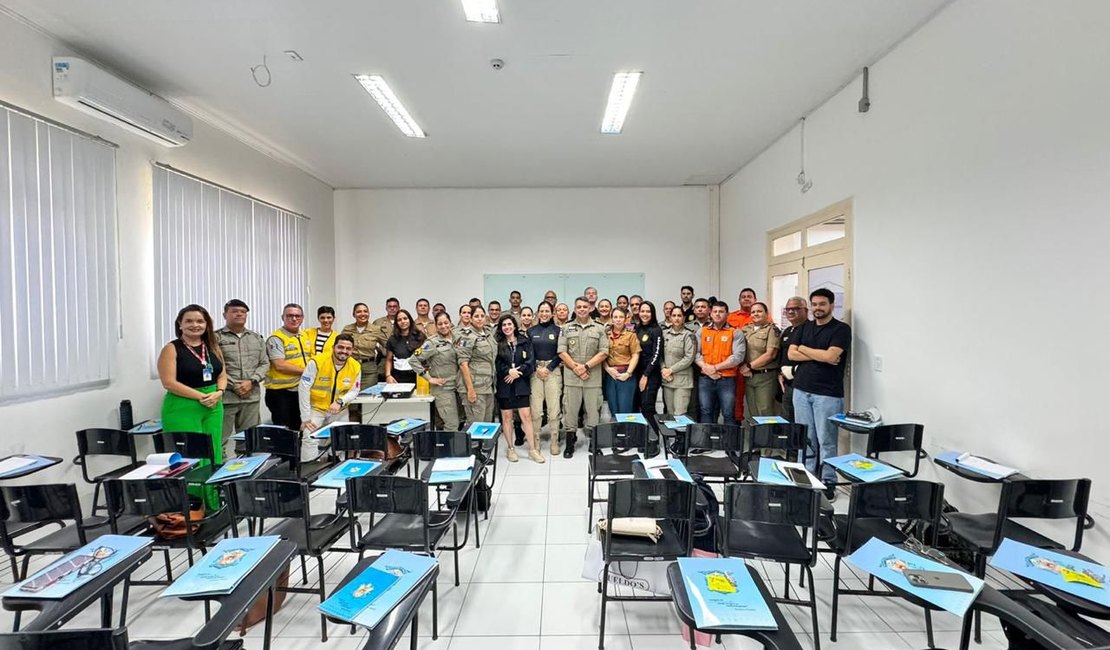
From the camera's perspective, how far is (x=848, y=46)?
3342 millimetres

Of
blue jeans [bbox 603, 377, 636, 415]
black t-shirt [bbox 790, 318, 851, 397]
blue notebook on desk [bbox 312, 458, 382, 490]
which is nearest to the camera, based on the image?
blue notebook on desk [bbox 312, 458, 382, 490]

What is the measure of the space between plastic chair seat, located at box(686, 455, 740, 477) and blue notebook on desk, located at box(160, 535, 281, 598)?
7.85 ft

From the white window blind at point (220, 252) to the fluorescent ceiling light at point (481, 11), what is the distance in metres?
3.20

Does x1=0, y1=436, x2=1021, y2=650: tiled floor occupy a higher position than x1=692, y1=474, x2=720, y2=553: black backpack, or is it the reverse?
x1=692, y1=474, x2=720, y2=553: black backpack

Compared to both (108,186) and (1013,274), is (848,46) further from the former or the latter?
(108,186)

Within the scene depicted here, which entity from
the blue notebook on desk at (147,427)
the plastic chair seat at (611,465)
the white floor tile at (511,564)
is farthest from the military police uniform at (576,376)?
the blue notebook on desk at (147,427)

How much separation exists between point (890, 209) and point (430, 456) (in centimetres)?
391

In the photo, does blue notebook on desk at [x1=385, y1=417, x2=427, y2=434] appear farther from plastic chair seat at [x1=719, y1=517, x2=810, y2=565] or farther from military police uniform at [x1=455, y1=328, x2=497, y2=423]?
plastic chair seat at [x1=719, y1=517, x2=810, y2=565]

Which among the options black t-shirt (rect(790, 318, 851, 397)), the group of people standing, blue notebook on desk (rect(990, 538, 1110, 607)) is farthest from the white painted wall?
blue notebook on desk (rect(990, 538, 1110, 607))

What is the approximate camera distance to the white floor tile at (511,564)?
102 inches

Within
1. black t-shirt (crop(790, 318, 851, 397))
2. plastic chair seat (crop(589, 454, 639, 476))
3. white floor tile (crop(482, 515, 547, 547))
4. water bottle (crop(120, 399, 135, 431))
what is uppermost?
black t-shirt (crop(790, 318, 851, 397))

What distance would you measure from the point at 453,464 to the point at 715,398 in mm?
3070

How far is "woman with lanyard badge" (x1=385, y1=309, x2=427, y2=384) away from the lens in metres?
4.74

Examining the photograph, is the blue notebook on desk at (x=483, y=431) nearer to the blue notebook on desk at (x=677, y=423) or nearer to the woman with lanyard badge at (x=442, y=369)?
A: the woman with lanyard badge at (x=442, y=369)
